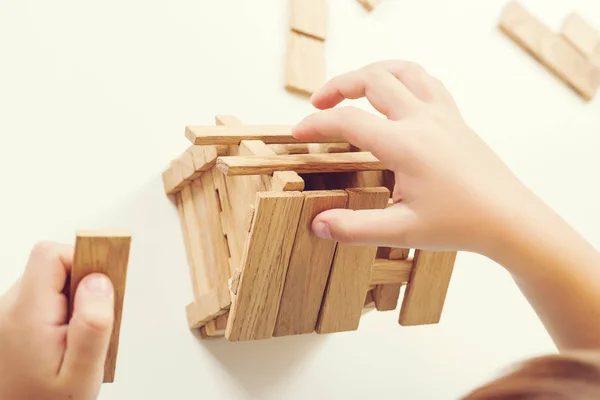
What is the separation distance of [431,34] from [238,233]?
75 centimetres

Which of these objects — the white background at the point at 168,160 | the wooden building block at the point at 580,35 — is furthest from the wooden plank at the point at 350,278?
the wooden building block at the point at 580,35

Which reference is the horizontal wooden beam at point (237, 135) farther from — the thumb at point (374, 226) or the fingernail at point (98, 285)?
the fingernail at point (98, 285)

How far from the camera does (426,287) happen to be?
2.67 feet

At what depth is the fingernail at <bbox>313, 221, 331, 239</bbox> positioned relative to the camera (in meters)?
0.65

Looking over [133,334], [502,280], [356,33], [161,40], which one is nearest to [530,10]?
[356,33]

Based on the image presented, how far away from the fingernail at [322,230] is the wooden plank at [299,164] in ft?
0.23

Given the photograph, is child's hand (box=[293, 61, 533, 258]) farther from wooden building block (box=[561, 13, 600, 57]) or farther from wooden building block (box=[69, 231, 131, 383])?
wooden building block (box=[561, 13, 600, 57])

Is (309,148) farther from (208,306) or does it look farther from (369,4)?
(369,4)

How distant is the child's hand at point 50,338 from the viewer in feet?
1.58

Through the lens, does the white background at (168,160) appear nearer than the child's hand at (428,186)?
No

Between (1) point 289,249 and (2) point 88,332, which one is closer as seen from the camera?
(2) point 88,332

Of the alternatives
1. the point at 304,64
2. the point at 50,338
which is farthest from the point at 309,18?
the point at 50,338

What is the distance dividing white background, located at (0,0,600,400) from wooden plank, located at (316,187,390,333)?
0.24 m

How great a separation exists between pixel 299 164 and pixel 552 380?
370mm
